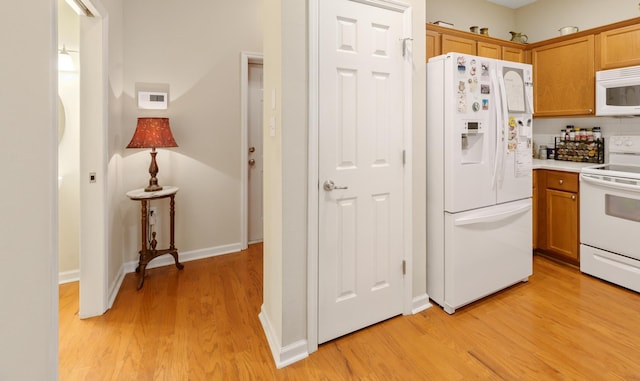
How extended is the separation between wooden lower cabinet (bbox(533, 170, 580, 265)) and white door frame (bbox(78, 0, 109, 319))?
3974mm

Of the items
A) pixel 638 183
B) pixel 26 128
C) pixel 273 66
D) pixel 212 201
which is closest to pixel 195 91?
pixel 212 201

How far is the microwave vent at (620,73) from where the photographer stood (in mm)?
2826

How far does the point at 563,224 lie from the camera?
10.3ft

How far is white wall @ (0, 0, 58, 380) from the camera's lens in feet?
3.32

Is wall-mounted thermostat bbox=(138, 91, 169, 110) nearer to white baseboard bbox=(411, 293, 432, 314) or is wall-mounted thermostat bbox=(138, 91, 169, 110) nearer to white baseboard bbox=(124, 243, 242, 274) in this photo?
white baseboard bbox=(124, 243, 242, 274)

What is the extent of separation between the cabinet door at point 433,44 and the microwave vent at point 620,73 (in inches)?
60.3

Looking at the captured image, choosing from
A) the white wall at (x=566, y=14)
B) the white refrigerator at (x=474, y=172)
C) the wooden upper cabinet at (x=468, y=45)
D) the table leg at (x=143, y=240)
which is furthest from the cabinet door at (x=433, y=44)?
the table leg at (x=143, y=240)

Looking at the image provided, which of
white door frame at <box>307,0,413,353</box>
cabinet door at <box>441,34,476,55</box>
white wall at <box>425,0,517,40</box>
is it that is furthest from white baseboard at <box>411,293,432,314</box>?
white wall at <box>425,0,517,40</box>

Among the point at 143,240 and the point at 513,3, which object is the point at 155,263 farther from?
the point at 513,3

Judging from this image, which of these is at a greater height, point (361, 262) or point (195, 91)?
point (195, 91)

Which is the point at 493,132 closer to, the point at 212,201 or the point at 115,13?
the point at 212,201

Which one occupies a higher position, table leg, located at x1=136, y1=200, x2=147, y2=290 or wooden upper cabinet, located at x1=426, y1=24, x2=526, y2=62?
wooden upper cabinet, located at x1=426, y1=24, x2=526, y2=62

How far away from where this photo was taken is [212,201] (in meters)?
3.48

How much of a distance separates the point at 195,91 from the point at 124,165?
101 centimetres
